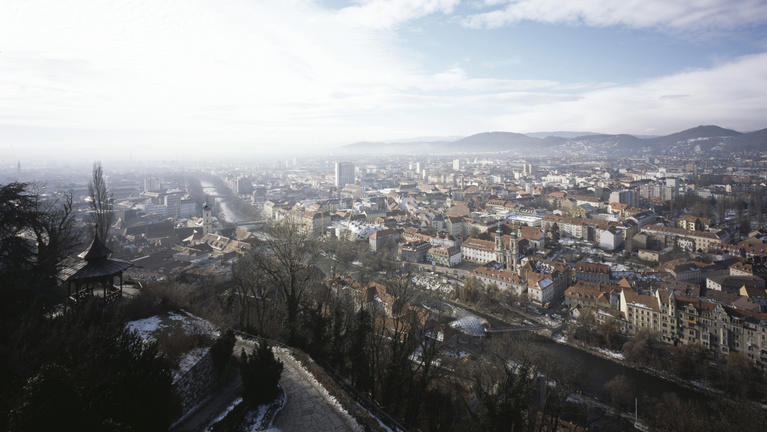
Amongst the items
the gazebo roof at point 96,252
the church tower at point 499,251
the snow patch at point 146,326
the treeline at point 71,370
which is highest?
the gazebo roof at point 96,252

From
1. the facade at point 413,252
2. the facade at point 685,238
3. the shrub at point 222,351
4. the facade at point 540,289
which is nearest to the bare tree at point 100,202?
the shrub at point 222,351

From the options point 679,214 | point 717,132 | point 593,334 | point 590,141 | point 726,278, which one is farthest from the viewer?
point 590,141

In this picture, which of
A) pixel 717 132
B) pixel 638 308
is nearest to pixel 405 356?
pixel 638 308

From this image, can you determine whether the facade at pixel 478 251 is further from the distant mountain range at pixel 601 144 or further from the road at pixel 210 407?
the distant mountain range at pixel 601 144

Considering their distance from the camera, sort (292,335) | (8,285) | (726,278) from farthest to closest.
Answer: (726,278) → (292,335) → (8,285)

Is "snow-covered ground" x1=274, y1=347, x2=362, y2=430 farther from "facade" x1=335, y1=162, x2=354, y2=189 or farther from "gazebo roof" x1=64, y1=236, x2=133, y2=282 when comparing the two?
"facade" x1=335, y1=162, x2=354, y2=189

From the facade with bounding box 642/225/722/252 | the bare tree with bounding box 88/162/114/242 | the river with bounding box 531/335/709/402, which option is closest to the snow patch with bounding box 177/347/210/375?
the bare tree with bounding box 88/162/114/242

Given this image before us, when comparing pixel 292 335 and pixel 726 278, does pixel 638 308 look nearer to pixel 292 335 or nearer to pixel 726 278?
pixel 726 278

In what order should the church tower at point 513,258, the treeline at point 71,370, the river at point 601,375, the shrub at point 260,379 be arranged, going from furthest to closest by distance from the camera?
the church tower at point 513,258 < the river at point 601,375 < the shrub at point 260,379 < the treeline at point 71,370

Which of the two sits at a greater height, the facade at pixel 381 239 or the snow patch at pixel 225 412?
the snow patch at pixel 225 412
